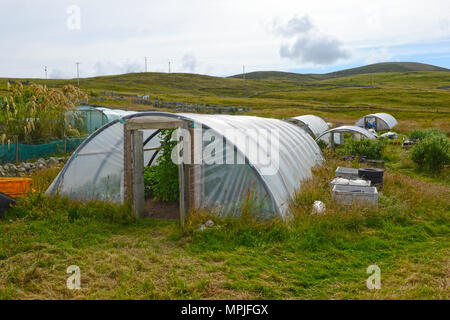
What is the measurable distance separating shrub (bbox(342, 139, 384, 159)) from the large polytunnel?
680 cm

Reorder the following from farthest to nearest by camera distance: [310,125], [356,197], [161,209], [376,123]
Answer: [376,123]
[310,125]
[161,209]
[356,197]

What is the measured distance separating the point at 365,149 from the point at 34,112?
13755mm

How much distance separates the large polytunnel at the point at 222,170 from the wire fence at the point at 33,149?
5.93 m

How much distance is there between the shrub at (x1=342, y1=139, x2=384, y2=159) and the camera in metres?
16.6

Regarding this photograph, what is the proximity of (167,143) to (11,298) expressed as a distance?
5.51 metres

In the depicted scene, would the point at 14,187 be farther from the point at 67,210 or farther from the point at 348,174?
the point at 348,174

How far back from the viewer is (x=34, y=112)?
15.2 m

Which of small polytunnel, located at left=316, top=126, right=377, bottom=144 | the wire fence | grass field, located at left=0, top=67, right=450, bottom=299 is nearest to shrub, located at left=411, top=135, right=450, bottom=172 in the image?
grass field, located at left=0, top=67, right=450, bottom=299

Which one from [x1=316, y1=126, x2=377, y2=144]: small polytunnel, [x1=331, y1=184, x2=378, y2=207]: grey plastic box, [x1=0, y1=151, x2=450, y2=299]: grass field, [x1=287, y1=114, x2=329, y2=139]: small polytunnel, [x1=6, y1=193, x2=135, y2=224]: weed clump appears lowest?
[x1=0, y1=151, x2=450, y2=299]: grass field

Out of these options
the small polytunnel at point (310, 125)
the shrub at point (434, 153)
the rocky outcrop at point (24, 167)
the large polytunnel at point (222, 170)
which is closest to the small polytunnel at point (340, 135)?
the small polytunnel at point (310, 125)

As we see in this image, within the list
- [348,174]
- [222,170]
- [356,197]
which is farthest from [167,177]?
[348,174]

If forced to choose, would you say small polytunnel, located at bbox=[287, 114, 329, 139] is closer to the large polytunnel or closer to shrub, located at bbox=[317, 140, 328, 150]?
shrub, located at bbox=[317, 140, 328, 150]

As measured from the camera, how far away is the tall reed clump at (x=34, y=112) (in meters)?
13.8
